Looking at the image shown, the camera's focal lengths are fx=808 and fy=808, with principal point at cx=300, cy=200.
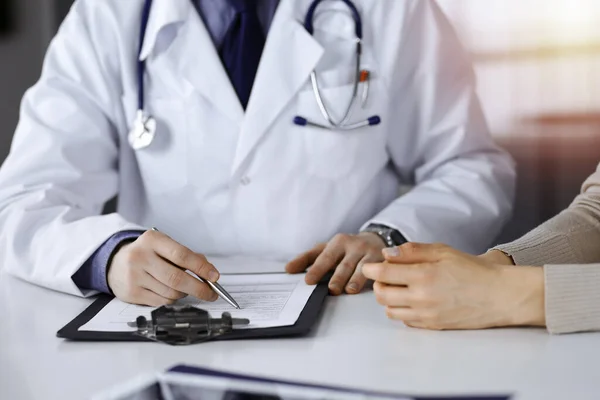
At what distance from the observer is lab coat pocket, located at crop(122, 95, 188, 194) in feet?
5.09

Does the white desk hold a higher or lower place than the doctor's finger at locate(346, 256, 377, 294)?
higher

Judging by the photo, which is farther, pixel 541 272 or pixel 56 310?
pixel 56 310

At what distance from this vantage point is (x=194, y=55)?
1.56 meters

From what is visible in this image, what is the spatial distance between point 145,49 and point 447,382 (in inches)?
38.8

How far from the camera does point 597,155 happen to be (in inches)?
74.5

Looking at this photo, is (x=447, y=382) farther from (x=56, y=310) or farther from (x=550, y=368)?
(x=56, y=310)

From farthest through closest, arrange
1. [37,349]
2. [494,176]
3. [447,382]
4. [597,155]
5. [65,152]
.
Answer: [597,155], [494,176], [65,152], [37,349], [447,382]

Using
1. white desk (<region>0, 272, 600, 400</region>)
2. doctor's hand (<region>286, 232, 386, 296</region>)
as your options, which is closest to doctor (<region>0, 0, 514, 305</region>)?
doctor's hand (<region>286, 232, 386, 296</region>)

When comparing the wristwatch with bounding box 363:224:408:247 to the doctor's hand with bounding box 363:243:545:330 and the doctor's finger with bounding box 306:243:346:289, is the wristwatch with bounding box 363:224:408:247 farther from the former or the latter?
the doctor's hand with bounding box 363:243:545:330

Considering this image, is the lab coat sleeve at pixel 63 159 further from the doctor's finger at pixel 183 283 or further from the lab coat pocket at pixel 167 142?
the doctor's finger at pixel 183 283

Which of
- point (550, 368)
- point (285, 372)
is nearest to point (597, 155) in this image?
point (550, 368)

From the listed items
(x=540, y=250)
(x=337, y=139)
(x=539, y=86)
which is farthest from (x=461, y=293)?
(x=539, y=86)

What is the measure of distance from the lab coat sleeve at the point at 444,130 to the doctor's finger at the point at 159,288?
0.60m

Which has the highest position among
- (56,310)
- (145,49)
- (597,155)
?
(145,49)
